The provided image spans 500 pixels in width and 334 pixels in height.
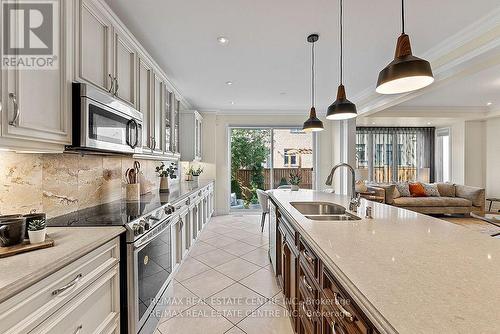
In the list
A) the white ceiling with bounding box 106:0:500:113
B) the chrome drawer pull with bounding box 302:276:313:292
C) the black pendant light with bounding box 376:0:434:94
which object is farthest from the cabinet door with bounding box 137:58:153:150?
the black pendant light with bounding box 376:0:434:94

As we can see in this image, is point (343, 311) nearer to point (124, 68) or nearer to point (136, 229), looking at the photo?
point (136, 229)

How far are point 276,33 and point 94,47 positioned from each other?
5.40ft

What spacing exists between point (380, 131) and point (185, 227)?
7477mm

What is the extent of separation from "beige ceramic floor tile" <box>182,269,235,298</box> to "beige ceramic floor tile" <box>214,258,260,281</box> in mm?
85

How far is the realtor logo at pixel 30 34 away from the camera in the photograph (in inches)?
46.0

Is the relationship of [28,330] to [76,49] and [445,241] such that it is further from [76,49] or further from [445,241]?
[445,241]

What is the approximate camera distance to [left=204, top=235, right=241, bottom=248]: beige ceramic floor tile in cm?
396

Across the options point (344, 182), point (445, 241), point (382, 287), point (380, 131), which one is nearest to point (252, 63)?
point (445, 241)

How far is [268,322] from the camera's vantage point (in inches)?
81.3

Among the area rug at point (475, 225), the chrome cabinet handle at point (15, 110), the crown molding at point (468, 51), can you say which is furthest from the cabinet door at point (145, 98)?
the area rug at point (475, 225)

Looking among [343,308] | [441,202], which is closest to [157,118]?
[343,308]

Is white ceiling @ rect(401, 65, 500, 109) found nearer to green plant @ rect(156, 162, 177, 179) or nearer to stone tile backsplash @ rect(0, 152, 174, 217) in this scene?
green plant @ rect(156, 162, 177, 179)

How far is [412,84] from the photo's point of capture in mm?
1594

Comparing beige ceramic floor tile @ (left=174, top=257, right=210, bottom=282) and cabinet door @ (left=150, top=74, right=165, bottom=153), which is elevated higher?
cabinet door @ (left=150, top=74, right=165, bottom=153)
